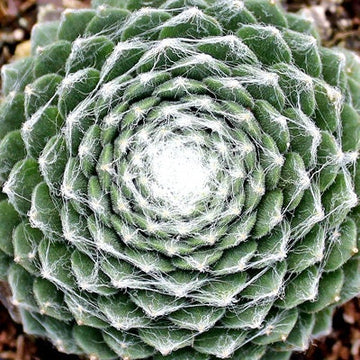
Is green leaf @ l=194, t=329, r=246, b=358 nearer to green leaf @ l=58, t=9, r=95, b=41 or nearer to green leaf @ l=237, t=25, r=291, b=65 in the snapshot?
green leaf @ l=237, t=25, r=291, b=65

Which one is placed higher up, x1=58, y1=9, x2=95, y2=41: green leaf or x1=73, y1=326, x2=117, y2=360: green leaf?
x1=58, y1=9, x2=95, y2=41: green leaf

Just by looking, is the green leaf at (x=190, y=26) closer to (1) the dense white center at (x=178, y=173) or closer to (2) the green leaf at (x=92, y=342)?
(1) the dense white center at (x=178, y=173)

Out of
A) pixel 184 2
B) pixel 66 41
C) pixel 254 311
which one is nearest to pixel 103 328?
pixel 254 311

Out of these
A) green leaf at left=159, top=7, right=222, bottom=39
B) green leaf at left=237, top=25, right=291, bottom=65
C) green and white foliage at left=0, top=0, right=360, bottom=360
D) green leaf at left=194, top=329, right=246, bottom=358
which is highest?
green leaf at left=159, top=7, right=222, bottom=39

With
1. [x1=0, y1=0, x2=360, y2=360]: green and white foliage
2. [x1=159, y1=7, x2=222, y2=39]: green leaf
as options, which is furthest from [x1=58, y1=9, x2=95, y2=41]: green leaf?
[x1=159, y1=7, x2=222, y2=39]: green leaf

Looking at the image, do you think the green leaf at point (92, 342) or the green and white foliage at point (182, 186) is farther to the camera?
the green leaf at point (92, 342)

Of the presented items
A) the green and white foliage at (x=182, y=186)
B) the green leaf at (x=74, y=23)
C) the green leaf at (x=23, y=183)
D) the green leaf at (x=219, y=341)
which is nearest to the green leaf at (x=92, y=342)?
the green and white foliage at (x=182, y=186)

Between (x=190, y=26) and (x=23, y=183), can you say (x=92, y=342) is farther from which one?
(x=190, y=26)

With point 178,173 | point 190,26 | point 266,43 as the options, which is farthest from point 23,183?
point 266,43
